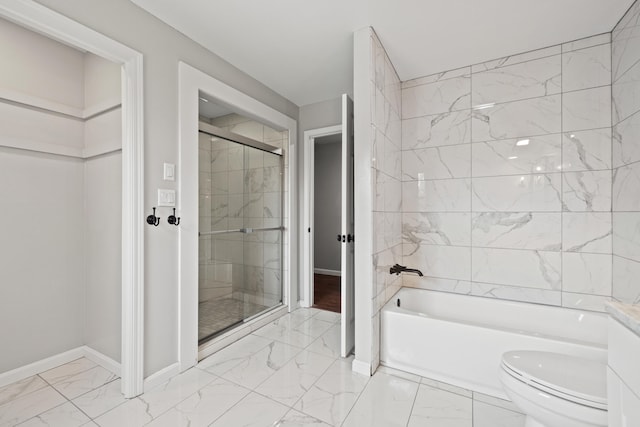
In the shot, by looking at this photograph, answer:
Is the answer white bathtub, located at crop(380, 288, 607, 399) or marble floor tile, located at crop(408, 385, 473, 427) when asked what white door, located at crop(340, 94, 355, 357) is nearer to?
white bathtub, located at crop(380, 288, 607, 399)

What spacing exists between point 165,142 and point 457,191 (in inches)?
92.1

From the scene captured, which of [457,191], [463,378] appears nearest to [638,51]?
[457,191]

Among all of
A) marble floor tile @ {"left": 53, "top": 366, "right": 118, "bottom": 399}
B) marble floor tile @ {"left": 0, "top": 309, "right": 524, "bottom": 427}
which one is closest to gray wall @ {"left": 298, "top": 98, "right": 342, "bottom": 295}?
marble floor tile @ {"left": 0, "top": 309, "right": 524, "bottom": 427}

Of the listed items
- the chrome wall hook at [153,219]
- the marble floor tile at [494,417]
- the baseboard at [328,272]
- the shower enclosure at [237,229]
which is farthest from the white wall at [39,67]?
the baseboard at [328,272]

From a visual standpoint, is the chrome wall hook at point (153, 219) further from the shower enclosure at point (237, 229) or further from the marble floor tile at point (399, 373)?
the marble floor tile at point (399, 373)

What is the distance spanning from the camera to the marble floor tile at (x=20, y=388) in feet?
5.40

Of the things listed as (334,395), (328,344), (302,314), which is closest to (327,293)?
(302,314)

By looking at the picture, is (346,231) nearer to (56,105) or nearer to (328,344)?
(328,344)

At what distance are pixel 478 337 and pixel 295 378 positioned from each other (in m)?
1.23

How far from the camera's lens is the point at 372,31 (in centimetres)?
192

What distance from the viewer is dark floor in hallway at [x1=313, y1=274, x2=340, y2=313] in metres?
3.38

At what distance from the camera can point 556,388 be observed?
1.14 metres

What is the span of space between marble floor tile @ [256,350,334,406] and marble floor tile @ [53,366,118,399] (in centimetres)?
106

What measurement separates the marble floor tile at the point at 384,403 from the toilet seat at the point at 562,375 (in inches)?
24.4
